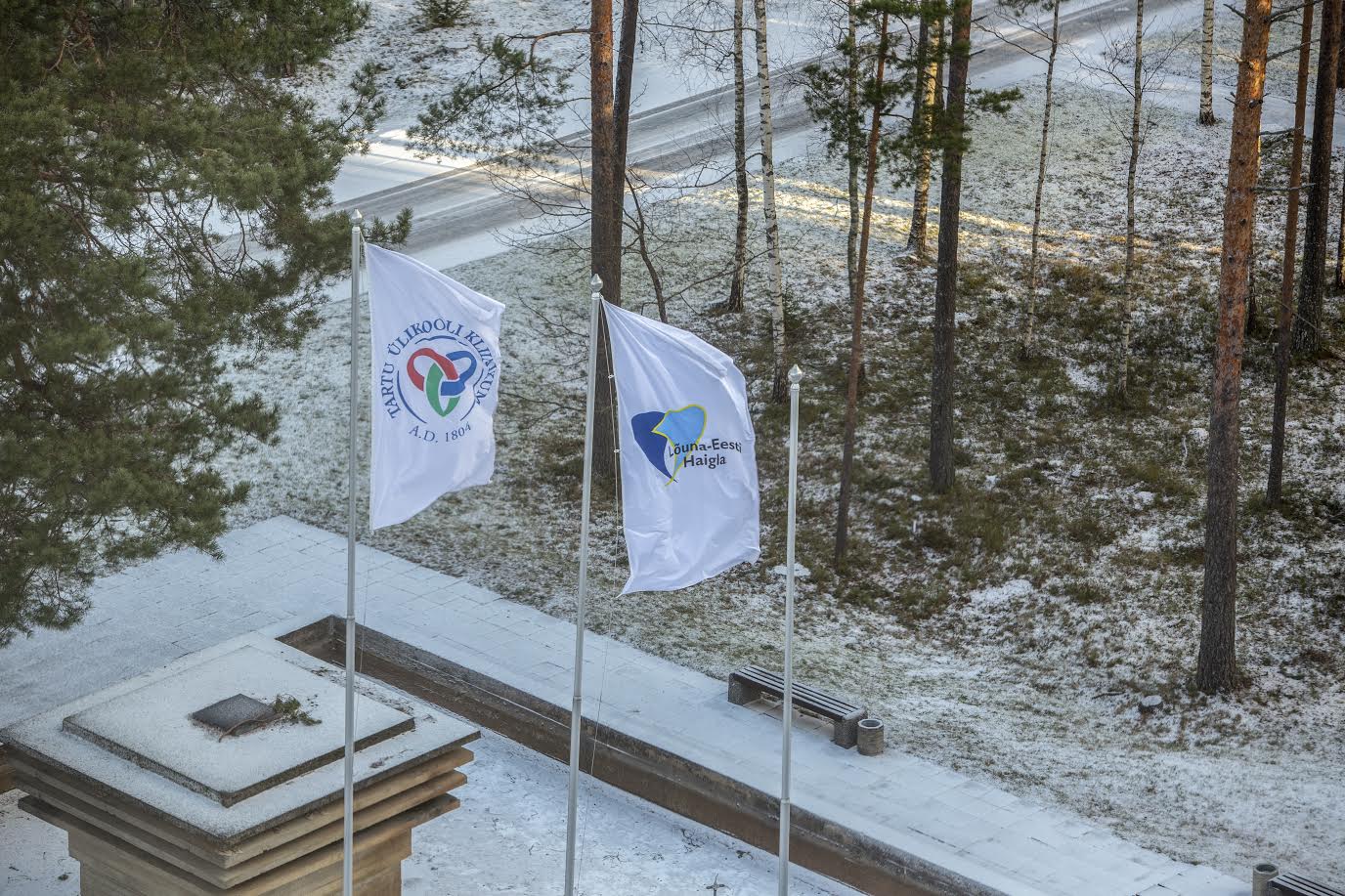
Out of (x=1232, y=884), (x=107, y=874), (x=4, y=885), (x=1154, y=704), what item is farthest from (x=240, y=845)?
(x=1154, y=704)

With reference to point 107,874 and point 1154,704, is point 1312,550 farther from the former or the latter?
point 107,874

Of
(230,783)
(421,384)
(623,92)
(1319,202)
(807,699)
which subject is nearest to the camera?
(421,384)

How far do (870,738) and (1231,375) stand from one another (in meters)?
4.77

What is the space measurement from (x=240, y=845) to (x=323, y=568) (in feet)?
24.0

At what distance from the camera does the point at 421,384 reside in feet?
29.4

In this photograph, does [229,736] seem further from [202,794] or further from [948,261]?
[948,261]

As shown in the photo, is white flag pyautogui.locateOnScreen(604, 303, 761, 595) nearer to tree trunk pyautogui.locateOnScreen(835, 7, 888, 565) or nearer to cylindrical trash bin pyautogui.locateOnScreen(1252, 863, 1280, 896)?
cylindrical trash bin pyautogui.locateOnScreen(1252, 863, 1280, 896)

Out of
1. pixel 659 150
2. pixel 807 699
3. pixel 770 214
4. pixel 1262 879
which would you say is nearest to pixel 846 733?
pixel 807 699

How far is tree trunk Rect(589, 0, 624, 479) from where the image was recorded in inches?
626

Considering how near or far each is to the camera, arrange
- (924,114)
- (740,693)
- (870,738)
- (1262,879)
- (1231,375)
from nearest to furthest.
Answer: (1262,879) → (870,738) → (1231,375) → (740,693) → (924,114)

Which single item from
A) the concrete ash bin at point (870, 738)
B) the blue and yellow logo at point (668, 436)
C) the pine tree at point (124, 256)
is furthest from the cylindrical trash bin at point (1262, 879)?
the pine tree at point (124, 256)

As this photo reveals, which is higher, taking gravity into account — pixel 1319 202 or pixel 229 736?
pixel 1319 202

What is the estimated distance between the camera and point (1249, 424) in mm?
17672

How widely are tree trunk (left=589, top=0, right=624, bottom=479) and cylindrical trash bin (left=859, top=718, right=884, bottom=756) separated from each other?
4648mm
